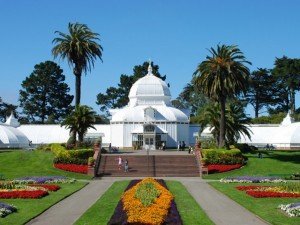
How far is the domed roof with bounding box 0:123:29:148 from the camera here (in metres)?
76.6

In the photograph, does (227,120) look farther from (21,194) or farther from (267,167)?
(21,194)

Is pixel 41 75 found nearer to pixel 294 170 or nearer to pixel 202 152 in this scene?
pixel 202 152

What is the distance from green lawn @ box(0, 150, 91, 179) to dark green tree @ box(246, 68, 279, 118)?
73.2 metres

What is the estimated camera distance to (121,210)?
22234mm

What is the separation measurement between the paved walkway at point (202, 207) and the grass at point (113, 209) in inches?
15.0

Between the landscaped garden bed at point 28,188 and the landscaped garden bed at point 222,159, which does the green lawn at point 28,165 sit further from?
the landscaped garden bed at point 222,159

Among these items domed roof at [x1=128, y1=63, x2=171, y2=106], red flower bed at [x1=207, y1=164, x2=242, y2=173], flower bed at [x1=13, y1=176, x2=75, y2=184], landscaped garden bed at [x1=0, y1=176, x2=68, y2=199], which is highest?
domed roof at [x1=128, y1=63, x2=171, y2=106]

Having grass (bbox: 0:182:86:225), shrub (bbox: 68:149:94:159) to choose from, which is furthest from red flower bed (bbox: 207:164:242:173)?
grass (bbox: 0:182:86:225)

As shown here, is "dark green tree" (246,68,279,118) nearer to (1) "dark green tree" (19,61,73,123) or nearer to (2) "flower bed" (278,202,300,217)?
(1) "dark green tree" (19,61,73,123)

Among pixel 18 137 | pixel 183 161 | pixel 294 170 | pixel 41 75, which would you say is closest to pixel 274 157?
pixel 294 170

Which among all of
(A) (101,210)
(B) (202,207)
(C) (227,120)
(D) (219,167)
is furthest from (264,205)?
(C) (227,120)

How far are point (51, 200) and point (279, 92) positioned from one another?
99078 millimetres

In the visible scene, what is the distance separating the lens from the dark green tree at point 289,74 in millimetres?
112688

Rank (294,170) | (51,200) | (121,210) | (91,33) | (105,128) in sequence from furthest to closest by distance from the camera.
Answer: (105,128)
(91,33)
(294,170)
(51,200)
(121,210)
